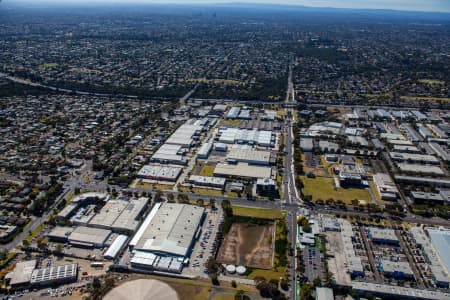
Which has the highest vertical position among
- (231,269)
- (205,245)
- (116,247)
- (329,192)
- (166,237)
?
(329,192)

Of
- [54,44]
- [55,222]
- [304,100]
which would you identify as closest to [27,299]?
[55,222]

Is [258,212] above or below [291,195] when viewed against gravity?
below

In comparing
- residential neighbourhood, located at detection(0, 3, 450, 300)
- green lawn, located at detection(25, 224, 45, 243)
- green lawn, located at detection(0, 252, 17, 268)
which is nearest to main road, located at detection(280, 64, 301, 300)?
residential neighbourhood, located at detection(0, 3, 450, 300)

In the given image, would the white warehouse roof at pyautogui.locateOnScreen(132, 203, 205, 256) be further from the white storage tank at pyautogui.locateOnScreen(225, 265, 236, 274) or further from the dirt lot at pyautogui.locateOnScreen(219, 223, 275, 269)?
the white storage tank at pyautogui.locateOnScreen(225, 265, 236, 274)

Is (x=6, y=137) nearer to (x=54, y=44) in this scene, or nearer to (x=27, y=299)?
(x=27, y=299)

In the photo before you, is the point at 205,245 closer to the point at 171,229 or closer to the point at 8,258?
the point at 171,229

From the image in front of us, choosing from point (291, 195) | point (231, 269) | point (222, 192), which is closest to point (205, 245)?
point (231, 269)
